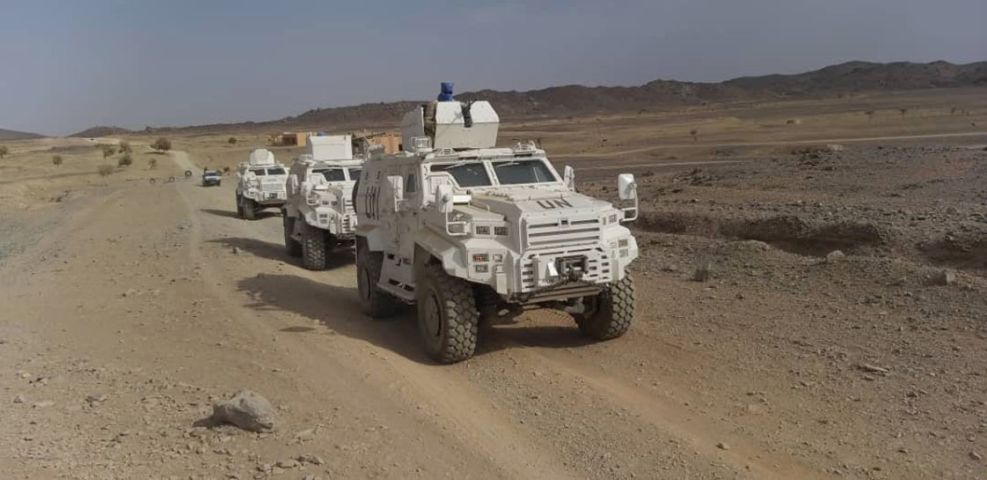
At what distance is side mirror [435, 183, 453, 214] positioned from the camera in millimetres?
8648

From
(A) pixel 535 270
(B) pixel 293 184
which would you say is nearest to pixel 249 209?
(B) pixel 293 184

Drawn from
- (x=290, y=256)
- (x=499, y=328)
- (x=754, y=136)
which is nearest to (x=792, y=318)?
(x=499, y=328)

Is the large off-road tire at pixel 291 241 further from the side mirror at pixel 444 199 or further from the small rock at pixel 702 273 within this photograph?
the side mirror at pixel 444 199

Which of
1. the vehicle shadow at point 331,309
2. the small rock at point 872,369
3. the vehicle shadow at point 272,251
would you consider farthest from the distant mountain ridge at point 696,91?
the small rock at point 872,369

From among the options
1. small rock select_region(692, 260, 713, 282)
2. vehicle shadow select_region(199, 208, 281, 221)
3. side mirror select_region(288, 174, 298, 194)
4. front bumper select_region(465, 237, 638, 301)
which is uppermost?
side mirror select_region(288, 174, 298, 194)

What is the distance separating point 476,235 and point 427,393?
166 centimetres

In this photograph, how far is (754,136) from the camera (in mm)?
51562

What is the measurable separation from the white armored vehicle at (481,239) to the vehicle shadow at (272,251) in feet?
19.4

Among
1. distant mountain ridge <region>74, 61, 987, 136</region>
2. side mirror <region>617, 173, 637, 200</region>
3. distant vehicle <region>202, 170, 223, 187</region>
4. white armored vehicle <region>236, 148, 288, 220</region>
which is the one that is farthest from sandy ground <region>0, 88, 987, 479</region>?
distant mountain ridge <region>74, 61, 987, 136</region>

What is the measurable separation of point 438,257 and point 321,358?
1573 mm

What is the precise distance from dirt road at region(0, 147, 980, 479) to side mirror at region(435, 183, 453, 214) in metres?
1.56

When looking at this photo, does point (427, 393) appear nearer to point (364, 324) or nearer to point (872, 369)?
point (364, 324)

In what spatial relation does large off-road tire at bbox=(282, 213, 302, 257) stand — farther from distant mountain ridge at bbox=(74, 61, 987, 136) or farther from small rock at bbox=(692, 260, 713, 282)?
distant mountain ridge at bbox=(74, 61, 987, 136)

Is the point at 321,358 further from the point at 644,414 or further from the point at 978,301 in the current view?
the point at 978,301
